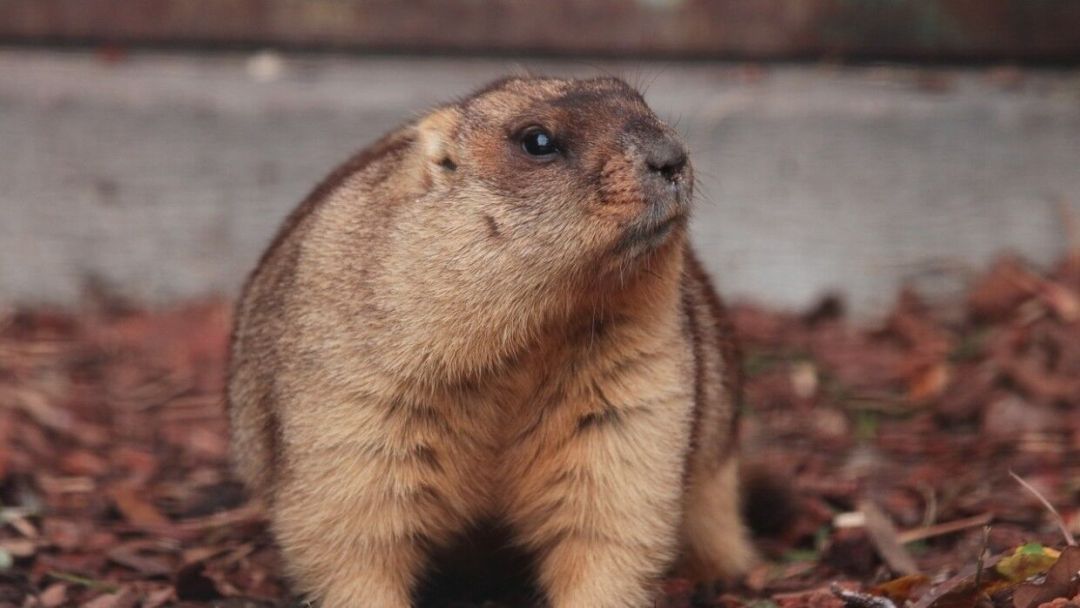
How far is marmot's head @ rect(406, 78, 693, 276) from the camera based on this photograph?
4363 mm

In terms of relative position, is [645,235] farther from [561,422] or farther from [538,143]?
[561,422]

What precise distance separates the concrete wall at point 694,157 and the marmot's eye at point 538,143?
372cm

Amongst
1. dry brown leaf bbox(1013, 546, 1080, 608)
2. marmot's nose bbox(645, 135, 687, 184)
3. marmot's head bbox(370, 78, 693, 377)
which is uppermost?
marmot's nose bbox(645, 135, 687, 184)

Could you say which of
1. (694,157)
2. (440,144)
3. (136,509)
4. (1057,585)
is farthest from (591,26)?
(1057,585)

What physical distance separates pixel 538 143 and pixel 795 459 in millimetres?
2714

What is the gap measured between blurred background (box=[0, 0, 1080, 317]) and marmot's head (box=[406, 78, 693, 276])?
→ 3.59 metres

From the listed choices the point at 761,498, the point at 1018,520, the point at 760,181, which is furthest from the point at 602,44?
the point at 1018,520

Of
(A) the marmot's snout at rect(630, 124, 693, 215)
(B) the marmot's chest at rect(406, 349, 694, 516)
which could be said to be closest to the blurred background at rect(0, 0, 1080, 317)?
(B) the marmot's chest at rect(406, 349, 694, 516)

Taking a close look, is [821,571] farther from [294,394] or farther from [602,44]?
[602,44]

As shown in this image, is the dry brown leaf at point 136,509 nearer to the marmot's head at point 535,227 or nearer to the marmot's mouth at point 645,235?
the marmot's head at point 535,227

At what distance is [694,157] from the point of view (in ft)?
27.5

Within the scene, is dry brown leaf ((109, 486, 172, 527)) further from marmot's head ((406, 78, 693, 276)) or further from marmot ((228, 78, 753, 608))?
marmot's head ((406, 78, 693, 276))

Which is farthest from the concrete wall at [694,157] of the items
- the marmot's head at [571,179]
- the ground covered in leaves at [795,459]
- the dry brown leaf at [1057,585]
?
the dry brown leaf at [1057,585]

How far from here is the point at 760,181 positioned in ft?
27.6
